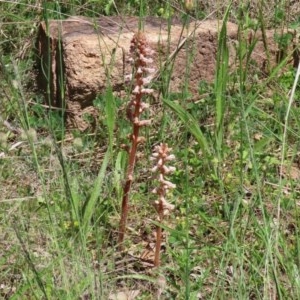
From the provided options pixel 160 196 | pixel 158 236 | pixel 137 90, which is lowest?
pixel 158 236

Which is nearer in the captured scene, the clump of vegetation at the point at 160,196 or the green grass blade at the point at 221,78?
the clump of vegetation at the point at 160,196

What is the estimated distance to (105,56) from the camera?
3951 mm

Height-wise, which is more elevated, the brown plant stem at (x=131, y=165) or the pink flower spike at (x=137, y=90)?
the pink flower spike at (x=137, y=90)

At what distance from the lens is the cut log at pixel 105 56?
155 inches

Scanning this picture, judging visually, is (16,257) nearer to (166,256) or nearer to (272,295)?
(166,256)

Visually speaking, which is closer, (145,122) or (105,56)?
(145,122)

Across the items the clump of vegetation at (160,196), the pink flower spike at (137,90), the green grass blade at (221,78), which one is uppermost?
the pink flower spike at (137,90)

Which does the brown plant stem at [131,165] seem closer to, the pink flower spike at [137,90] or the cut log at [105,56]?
the pink flower spike at [137,90]

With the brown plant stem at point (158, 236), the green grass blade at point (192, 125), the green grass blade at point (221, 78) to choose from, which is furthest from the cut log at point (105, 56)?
the brown plant stem at point (158, 236)

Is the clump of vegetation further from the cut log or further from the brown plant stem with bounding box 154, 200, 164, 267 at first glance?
the cut log

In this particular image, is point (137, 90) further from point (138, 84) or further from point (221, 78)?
point (221, 78)

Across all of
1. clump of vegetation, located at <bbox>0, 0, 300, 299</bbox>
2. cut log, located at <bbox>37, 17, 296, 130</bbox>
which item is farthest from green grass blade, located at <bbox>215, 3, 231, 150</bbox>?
cut log, located at <bbox>37, 17, 296, 130</bbox>

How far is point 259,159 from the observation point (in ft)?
11.4

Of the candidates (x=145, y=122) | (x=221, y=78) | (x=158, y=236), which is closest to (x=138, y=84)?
(x=145, y=122)
